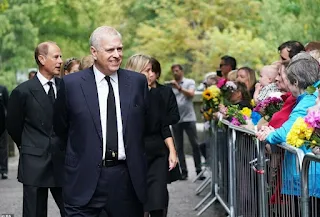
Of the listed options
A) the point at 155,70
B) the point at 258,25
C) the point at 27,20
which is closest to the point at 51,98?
the point at 155,70

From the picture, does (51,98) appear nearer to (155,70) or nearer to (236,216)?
(155,70)

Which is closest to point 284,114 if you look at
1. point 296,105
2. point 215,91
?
point 296,105

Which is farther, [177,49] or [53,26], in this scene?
[177,49]

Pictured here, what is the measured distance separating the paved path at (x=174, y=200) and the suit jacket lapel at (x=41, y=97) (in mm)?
3754

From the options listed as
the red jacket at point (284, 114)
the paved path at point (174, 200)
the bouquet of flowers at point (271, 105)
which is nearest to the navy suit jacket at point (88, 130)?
the red jacket at point (284, 114)

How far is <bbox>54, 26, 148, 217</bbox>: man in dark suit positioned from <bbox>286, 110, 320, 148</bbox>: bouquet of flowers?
4.25 ft

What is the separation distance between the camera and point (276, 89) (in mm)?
10031

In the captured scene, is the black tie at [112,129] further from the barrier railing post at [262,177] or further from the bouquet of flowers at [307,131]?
the barrier railing post at [262,177]

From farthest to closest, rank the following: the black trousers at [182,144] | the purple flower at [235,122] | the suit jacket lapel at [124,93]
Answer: the black trousers at [182,144], the purple flower at [235,122], the suit jacket lapel at [124,93]

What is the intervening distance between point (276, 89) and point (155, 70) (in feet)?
4.14

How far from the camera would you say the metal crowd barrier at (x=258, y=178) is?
6623 mm

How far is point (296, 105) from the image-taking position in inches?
291

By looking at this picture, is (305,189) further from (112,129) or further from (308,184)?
(112,129)

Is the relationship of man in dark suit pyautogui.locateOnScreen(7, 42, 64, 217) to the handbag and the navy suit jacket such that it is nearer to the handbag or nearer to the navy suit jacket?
the handbag
